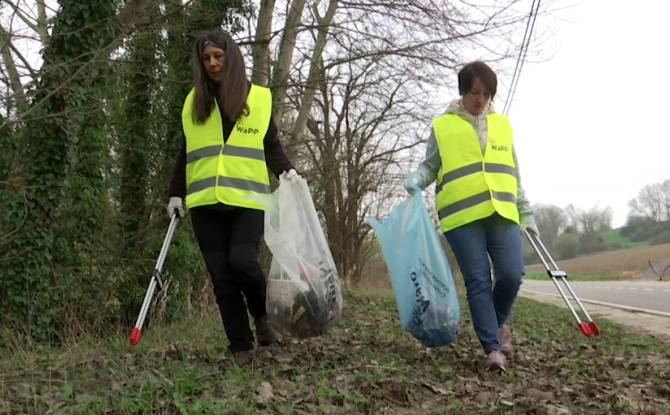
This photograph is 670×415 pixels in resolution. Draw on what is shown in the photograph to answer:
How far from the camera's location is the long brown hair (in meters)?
3.08

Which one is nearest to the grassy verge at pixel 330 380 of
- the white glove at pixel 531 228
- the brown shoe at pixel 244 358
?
the brown shoe at pixel 244 358

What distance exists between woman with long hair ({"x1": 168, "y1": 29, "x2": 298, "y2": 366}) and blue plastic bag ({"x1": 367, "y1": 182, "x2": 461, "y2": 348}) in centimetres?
79

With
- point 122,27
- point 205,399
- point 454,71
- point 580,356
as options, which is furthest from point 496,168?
point 454,71

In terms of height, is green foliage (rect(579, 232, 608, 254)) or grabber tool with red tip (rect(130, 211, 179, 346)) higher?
green foliage (rect(579, 232, 608, 254))

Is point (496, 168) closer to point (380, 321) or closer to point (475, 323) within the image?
point (475, 323)

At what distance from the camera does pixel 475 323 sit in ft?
10.4

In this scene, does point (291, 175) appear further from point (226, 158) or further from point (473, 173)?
point (473, 173)

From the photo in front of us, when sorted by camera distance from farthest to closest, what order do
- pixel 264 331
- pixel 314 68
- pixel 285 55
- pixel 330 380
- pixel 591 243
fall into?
pixel 591 243 → pixel 314 68 → pixel 285 55 → pixel 264 331 → pixel 330 380

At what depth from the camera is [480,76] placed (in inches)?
127

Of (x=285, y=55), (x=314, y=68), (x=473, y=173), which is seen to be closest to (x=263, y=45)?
(x=285, y=55)

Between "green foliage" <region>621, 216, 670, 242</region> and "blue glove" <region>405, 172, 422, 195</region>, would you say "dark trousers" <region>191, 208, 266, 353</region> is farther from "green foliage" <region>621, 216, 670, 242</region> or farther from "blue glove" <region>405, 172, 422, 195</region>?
"green foliage" <region>621, 216, 670, 242</region>

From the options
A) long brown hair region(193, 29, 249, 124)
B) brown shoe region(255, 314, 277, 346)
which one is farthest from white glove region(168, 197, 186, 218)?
brown shoe region(255, 314, 277, 346)

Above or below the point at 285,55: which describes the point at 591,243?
below

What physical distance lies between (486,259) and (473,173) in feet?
1.59
